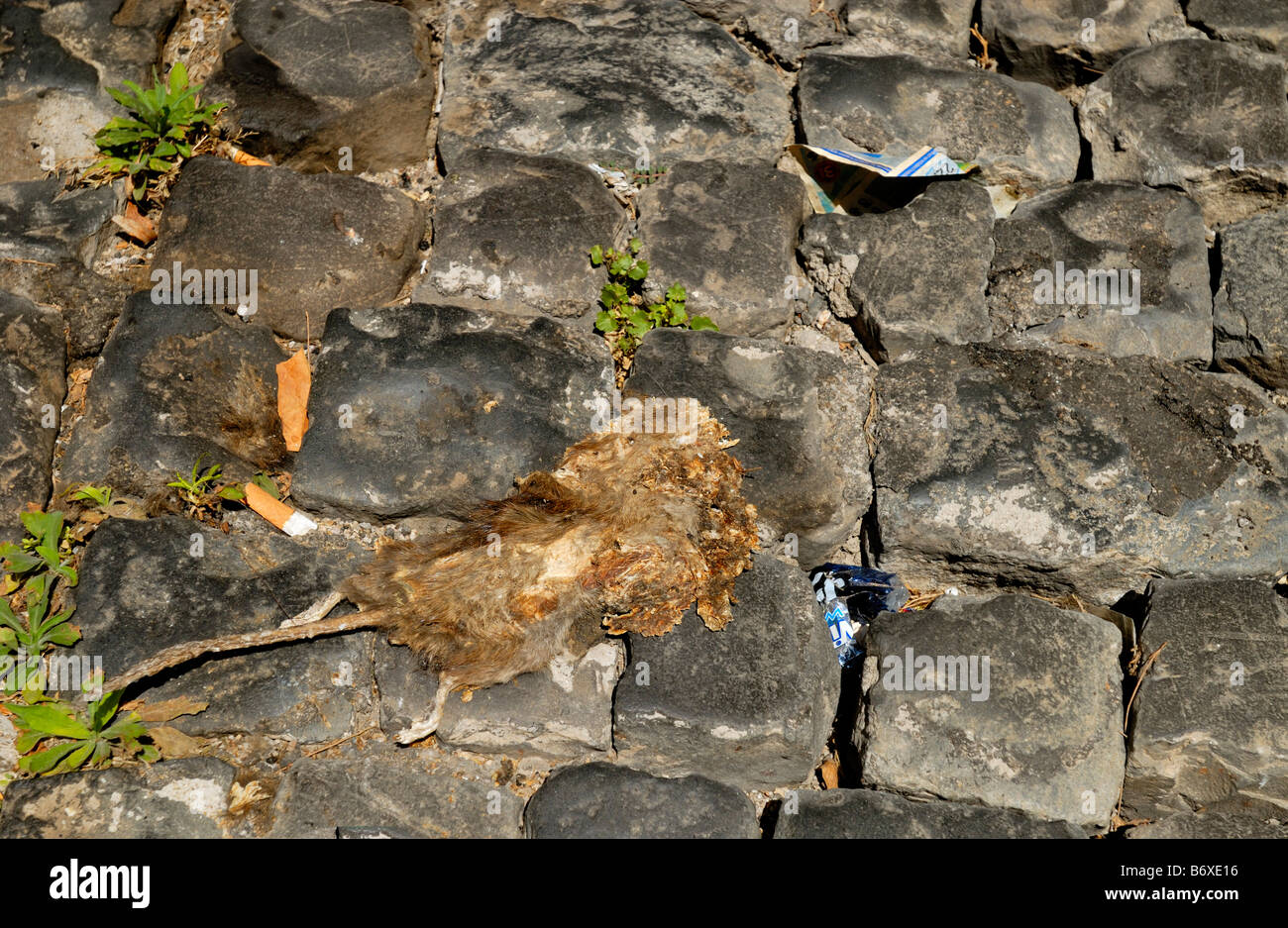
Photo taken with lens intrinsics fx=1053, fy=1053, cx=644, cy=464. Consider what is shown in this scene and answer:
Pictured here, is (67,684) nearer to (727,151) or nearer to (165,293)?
(165,293)

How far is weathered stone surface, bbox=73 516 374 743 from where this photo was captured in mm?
2924

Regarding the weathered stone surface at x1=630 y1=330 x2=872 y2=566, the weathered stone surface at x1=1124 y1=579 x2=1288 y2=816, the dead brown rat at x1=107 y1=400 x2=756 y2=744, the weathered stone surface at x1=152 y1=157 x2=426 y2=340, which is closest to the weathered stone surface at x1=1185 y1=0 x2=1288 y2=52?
the weathered stone surface at x1=630 y1=330 x2=872 y2=566

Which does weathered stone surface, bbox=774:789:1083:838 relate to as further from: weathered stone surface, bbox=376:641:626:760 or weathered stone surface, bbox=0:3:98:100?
weathered stone surface, bbox=0:3:98:100

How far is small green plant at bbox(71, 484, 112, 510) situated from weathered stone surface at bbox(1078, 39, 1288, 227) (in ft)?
11.9

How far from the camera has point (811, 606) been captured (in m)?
3.05

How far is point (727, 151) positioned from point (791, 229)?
0.45 metres

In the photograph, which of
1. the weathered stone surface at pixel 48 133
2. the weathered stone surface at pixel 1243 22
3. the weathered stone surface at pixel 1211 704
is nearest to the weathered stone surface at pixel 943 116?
the weathered stone surface at pixel 1243 22

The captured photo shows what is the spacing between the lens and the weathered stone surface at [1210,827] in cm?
285

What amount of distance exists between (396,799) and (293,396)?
1.34 metres

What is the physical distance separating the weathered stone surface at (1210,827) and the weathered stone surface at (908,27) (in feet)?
9.64

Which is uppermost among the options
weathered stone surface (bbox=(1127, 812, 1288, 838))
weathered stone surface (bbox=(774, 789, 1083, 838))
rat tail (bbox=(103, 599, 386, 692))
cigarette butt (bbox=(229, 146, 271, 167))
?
cigarette butt (bbox=(229, 146, 271, 167))

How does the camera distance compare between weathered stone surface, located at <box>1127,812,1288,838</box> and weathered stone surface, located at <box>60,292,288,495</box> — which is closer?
weathered stone surface, located at <box>1127,812,1288,838</box>

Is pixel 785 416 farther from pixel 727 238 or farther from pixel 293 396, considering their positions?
pixel 293 396

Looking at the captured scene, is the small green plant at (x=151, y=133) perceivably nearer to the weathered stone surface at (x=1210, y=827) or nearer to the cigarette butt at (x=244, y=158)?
the cigarette butt at (x=244, y=158)
